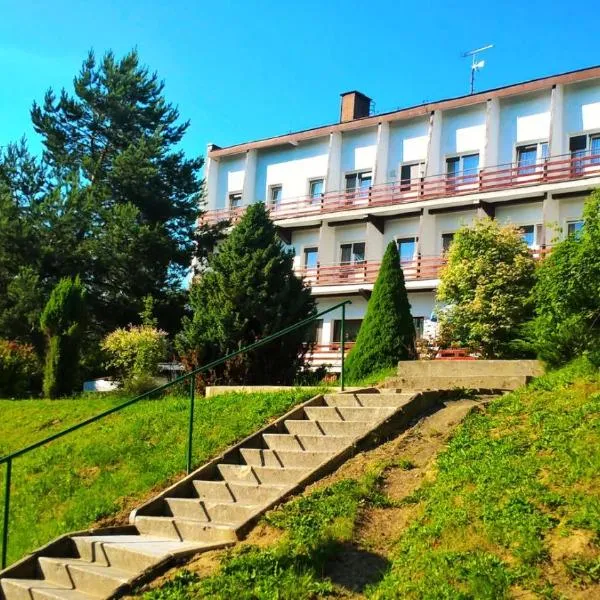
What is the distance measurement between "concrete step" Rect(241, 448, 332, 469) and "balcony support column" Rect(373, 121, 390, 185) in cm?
2375

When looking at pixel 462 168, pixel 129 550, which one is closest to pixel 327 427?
pixel 129 550

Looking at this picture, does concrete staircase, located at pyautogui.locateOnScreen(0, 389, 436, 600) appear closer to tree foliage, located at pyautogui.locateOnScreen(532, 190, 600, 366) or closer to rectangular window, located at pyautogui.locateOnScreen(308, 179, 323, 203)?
tree foliage, located at pyautogui.locateOnScreen(532, 190, 600, 366)

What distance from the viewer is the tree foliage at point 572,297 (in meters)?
10.4

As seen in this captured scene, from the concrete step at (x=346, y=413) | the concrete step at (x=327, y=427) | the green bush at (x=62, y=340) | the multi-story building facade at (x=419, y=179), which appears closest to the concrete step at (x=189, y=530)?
the concrete step at (x=327, y=427)

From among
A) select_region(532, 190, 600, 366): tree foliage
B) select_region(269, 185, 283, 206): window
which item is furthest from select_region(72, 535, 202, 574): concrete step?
select_region(269, 185, 283, 206): window

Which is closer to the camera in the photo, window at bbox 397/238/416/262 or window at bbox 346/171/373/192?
window at bbox 397/238/416/262

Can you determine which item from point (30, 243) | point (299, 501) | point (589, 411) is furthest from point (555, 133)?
point (299, 501)

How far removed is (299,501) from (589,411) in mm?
3335

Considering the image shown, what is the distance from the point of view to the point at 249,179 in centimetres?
3647

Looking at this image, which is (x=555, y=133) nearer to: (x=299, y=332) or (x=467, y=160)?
(x=467, y=160)

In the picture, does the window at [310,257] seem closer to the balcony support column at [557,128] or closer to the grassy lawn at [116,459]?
the balcony support column at [557,128]

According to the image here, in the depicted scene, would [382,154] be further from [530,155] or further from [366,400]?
[366,400]

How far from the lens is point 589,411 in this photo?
8.27 metres

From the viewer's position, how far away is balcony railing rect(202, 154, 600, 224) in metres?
27.1
